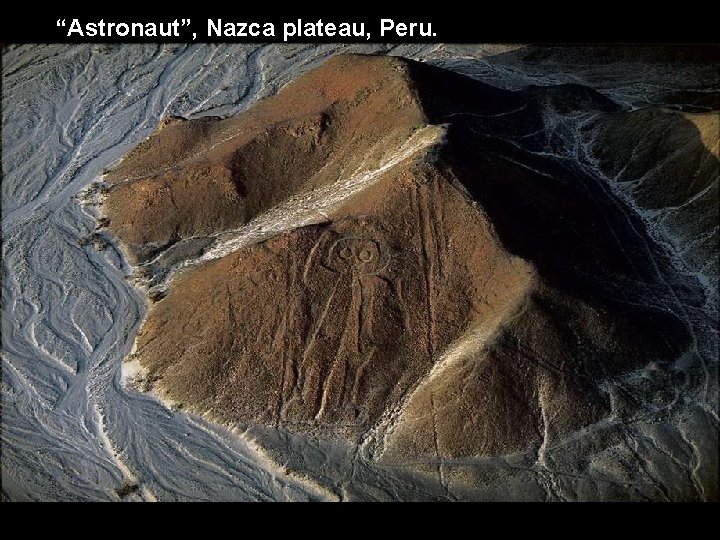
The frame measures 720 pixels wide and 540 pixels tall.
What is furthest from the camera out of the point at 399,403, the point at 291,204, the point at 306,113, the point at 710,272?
the point at 306,113

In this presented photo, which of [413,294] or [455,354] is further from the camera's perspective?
[413,294]

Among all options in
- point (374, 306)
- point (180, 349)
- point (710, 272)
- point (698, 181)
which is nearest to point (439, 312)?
point (374, 306)

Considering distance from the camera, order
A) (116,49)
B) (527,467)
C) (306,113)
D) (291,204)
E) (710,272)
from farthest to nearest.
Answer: (116,49) < (306,113) < (291,204) < (710,272) < (527,467)

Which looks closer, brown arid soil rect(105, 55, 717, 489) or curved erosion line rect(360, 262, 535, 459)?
curved erosion line rect(360, 262, 535, 459)

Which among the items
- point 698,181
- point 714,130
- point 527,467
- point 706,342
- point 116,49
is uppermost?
point 116,49

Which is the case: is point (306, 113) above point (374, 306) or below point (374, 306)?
above

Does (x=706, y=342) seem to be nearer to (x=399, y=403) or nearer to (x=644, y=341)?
(x=644, y=341)

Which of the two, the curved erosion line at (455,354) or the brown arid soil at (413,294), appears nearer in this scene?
the curved erosion line at (455,354)

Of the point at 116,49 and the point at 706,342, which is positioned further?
the point at 116,49
